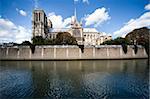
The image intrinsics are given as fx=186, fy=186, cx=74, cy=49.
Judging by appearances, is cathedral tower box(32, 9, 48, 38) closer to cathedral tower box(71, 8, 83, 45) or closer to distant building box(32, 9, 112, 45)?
distant building box(32, 9, 112, 45)

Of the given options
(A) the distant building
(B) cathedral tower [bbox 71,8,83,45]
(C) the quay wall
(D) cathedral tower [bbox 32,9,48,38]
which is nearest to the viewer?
(C) the quay wall

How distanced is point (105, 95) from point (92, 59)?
23.4 m

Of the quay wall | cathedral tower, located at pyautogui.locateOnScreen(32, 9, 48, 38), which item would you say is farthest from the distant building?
the quay wall

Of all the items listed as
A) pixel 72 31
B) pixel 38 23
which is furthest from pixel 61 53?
pixel 72 31

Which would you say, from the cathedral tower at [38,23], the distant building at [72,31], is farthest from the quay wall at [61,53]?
the cathedral tower at [38,23]

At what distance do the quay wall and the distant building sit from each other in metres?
30.0

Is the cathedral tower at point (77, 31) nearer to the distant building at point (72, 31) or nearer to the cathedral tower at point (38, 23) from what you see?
the distant building at point (72, 31)

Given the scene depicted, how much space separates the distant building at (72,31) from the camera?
64438 millimetres

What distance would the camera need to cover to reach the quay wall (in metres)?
32.0

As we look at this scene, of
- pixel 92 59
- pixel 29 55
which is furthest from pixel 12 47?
pixel 92 59

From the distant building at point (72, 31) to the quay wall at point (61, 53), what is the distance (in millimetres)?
A: 30018

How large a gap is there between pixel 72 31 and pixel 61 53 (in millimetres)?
37039

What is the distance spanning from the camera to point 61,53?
3222cm

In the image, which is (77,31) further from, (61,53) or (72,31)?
(61,53)
